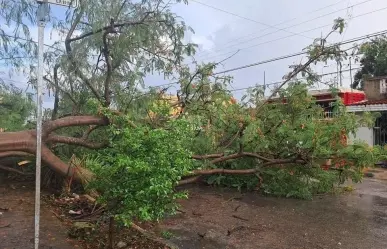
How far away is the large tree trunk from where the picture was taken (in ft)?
20.1

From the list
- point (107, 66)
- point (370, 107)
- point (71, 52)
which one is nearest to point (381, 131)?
point (370, 107)

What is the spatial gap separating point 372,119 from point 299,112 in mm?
1611

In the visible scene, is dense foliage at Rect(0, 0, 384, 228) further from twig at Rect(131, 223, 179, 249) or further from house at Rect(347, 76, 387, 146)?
house at Rect(347, 76, 387, 146)

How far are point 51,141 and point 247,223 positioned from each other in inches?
144

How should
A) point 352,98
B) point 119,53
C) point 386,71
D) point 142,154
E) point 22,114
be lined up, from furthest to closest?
point 386,71 < point 352,98 < point 22,114 < point 119,53 < point 142,154

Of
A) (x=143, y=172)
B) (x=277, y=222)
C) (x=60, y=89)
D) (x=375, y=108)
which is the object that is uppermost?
(x=375, y=108)

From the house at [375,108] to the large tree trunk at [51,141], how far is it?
11.8m

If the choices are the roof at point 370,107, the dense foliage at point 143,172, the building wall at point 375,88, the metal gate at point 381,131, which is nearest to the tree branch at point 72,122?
the dense foliage at point 143,172

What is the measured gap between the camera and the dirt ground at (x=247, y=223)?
17.7 ft

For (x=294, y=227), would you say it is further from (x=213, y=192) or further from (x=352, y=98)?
(x=352, y=98)

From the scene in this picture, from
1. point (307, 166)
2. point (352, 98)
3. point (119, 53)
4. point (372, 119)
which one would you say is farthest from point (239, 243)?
point (352, 98)

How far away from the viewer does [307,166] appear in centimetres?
930

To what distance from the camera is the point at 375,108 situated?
17203mm

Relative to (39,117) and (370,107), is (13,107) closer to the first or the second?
(39,117)
